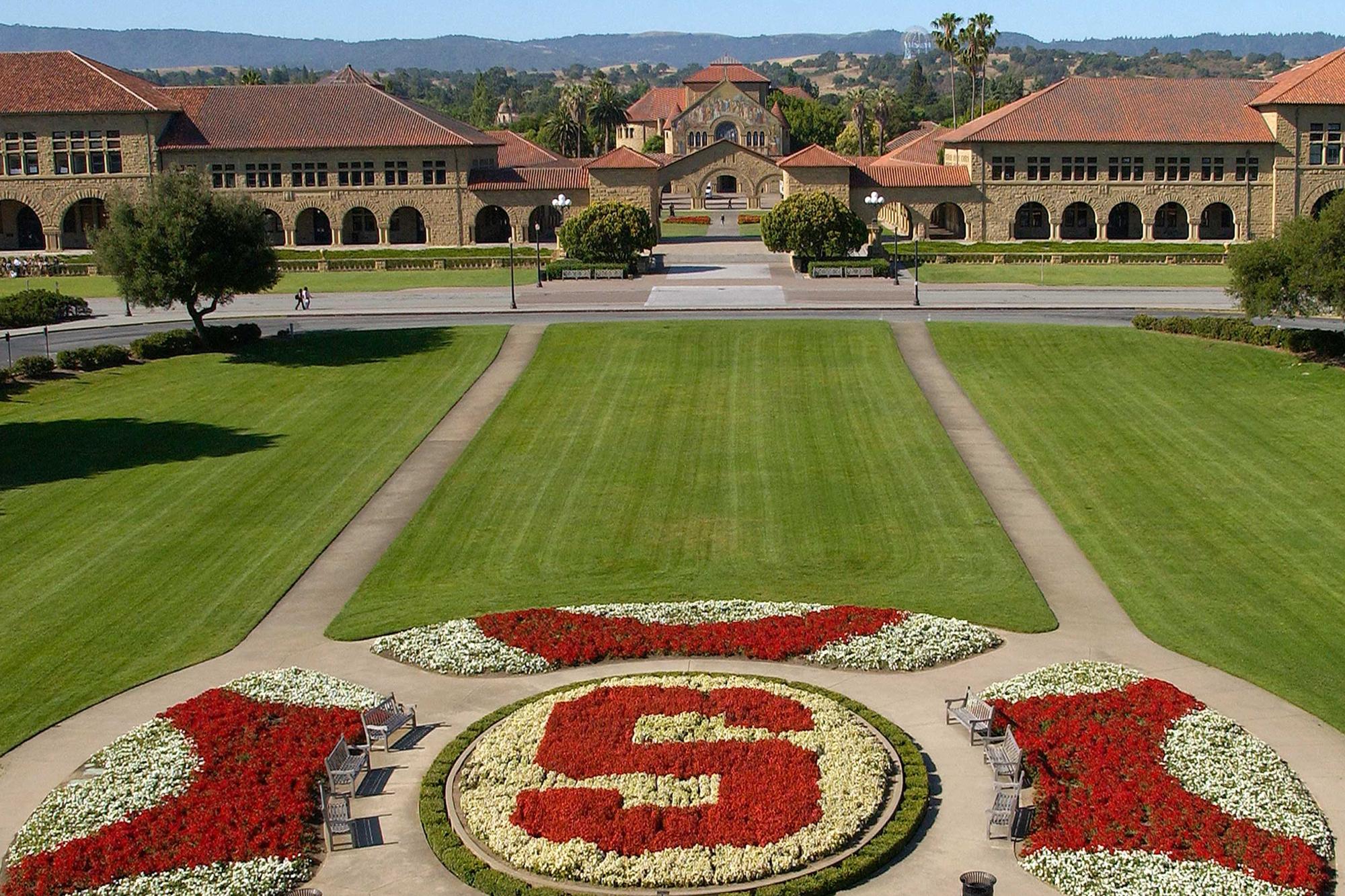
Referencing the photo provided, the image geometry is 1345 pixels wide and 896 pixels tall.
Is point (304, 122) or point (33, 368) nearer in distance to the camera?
point (33, 368)

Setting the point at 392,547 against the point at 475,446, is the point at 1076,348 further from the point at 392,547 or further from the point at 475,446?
the point at 392,547

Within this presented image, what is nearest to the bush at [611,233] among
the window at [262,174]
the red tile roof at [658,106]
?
the window at [262,174]

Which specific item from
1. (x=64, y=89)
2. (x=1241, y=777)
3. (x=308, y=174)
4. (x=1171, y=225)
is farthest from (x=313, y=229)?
(x=1241, y=777)

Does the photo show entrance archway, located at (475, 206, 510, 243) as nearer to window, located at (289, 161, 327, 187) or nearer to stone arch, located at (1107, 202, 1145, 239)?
window, located at (289, 161, 327, 187)

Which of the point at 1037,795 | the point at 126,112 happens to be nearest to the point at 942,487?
the point at 1037,795

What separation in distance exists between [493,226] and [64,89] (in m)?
28.7

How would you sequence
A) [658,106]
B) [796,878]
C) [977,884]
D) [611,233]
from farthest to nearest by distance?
[658,106], [611,233], [796,878], [977,884]

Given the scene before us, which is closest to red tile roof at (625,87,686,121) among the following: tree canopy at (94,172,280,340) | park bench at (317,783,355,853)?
tree canopy at (94,172,280,340)

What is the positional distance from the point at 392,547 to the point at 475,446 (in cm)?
934

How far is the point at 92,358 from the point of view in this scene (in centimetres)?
5175

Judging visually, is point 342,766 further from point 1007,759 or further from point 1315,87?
point 1315,87

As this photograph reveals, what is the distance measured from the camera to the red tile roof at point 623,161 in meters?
88.3

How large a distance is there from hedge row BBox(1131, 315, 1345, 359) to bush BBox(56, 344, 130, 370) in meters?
38.8

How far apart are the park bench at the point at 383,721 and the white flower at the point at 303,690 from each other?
108 cm
